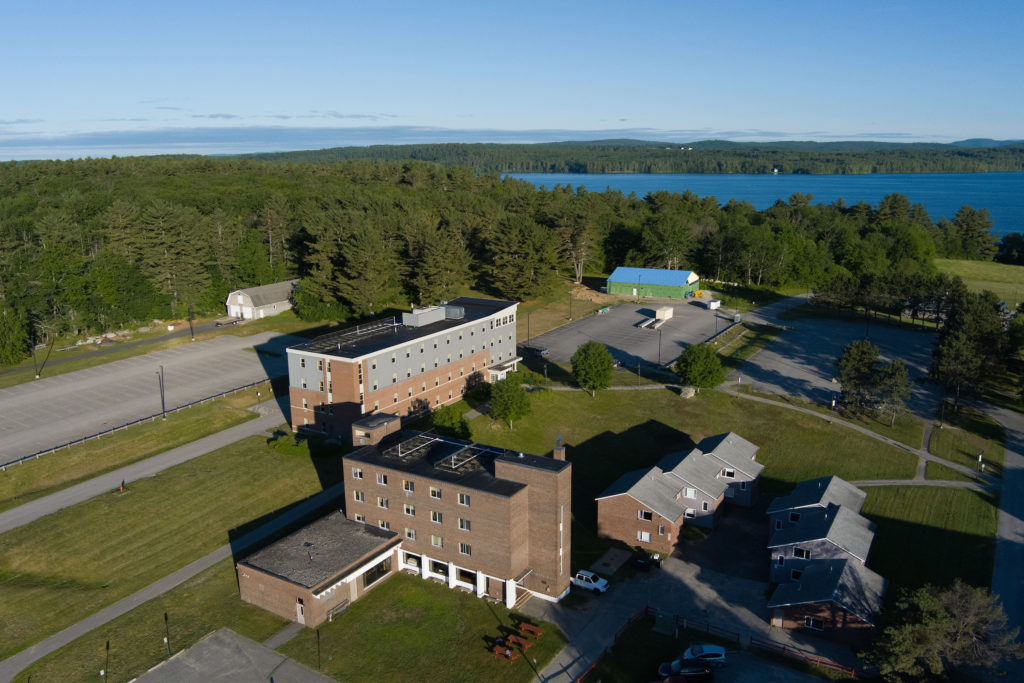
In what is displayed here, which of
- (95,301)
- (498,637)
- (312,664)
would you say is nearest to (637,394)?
(498,637)

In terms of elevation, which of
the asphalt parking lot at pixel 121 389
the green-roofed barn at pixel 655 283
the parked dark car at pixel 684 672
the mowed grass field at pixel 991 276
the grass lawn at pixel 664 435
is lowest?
the grass lawn at pixel 664 435

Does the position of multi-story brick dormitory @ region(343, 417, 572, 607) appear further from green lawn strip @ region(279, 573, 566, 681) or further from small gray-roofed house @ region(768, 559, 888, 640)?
small gray-roofed house @ region(768, 559, 888, 640)

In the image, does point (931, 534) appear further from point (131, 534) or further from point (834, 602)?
point (131, 534)

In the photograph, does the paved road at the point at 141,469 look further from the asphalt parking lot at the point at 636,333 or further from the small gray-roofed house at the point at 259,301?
the small gray-roofed house at the point at 259,301

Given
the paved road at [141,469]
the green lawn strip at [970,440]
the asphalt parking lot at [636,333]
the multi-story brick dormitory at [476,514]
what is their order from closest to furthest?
the multi-story brick dormitory at [476,514], the paved road at [141,469], the green lawn strip at [970,440], the asphalt parking lot at [636,333]

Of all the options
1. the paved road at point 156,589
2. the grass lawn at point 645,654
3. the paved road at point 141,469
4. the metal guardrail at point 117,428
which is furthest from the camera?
the metal guardrail at point 117,428

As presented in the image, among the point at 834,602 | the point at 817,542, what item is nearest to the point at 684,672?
the point at 834,602

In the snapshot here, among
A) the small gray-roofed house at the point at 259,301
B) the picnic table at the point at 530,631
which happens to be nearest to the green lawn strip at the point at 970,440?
the picnic table at the point at 530,631
